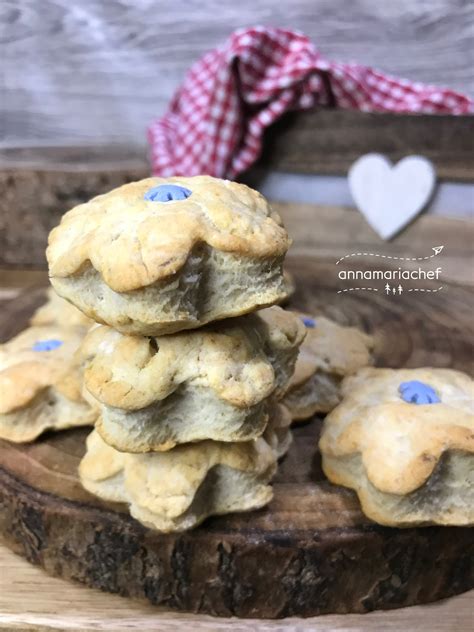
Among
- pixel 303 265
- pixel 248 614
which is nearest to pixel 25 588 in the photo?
pixel 248 614

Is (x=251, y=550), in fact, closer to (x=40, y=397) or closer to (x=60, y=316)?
(x=40, y=397)

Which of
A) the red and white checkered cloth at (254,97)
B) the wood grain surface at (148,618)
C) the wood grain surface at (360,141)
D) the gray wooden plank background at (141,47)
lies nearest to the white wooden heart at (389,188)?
the wood grain surface at (360,141)

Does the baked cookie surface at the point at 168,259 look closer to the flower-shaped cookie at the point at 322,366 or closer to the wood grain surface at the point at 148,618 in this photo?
the flower-shaped cookie at the point at 322,366

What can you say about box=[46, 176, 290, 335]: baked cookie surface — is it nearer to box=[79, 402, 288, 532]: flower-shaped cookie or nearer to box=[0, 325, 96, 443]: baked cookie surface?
box=[79, 402, 288, 532]: flower-shaped cookie

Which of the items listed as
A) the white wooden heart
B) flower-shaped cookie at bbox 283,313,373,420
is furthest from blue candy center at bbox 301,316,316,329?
the white wooden heart

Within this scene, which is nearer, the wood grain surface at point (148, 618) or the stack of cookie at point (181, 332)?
the stack of cookie at point (181, 332)
